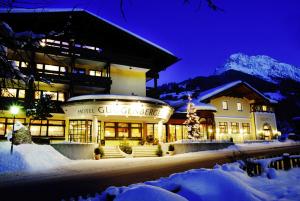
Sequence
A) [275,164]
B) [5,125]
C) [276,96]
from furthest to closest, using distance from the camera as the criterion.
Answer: [276,96], [5,125], [275,164]

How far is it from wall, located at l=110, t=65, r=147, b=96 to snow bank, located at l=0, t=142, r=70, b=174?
1316 centimetres

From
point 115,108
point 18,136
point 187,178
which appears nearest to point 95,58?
point 115,108

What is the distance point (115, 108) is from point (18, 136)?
889 centimetres

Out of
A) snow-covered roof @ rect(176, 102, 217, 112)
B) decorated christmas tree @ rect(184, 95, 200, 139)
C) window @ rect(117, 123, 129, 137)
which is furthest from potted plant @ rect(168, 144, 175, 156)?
snow-covered roof @ rect(176, 102, 217, 112)

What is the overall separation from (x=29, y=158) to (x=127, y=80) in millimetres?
17647

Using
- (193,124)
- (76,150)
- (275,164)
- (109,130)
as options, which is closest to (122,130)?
(109,130)

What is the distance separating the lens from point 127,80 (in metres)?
33.4

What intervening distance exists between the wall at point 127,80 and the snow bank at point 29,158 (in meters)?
13.2

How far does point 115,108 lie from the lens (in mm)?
25906

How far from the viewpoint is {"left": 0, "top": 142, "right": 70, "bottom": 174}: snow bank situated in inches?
631

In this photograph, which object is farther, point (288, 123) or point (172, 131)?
point (288, 123)

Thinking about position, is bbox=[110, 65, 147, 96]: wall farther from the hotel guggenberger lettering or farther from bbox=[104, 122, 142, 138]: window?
bbox=[104, 122, 142, 138]: window

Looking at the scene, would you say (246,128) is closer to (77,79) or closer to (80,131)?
(80,131)

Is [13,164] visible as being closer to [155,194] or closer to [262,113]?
[155,194]
